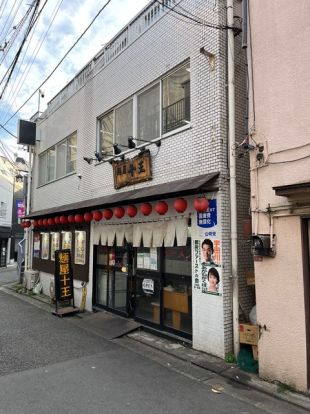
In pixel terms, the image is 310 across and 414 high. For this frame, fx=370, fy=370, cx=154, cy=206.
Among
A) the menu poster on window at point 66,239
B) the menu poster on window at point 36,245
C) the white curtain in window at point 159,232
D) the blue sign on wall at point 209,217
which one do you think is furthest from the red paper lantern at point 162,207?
the menu poster on window at point 36,245

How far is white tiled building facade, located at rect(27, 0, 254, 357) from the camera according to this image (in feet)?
24.4

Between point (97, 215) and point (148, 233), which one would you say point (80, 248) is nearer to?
point (97, 215)

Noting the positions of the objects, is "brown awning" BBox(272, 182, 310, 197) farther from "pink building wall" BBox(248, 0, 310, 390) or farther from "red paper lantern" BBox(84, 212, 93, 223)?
"red paper lantern" BBox(84, 212, 93, 223)

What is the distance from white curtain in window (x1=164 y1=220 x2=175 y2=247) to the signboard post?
4941mm

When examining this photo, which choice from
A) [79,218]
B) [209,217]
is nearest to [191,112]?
[209,217]

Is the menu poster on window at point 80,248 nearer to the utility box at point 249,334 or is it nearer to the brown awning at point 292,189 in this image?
the utility box at point 249,334

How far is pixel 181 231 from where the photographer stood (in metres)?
8.27

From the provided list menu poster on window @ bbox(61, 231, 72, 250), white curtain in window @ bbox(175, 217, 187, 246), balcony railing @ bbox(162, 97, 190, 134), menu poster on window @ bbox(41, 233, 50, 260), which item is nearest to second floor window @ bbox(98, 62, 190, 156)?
balcony railing @ bbox(162, 97, 190, 134)

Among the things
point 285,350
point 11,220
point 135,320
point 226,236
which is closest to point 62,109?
point 135,320

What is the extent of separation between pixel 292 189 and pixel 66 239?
1034 cm

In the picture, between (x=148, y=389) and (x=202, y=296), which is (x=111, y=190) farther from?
(x=148, y=389)

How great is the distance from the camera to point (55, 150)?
16.0 metres

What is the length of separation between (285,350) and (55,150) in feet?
42.1

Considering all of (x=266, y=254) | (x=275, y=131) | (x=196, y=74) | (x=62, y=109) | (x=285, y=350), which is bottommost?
(x=285, y=350)
